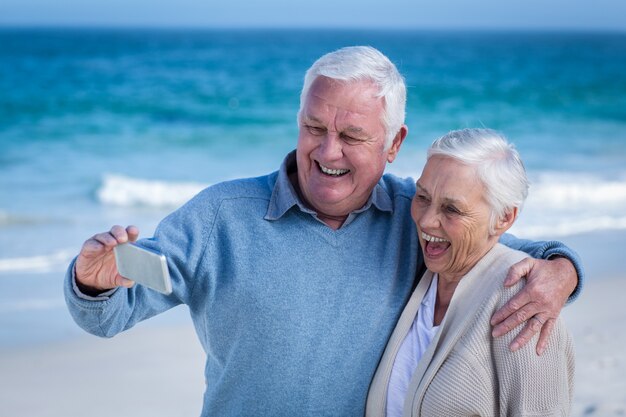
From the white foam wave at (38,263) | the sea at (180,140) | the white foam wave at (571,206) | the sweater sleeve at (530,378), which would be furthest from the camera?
the white foam wave at (571,206)

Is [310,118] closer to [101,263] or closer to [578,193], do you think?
[101,263]

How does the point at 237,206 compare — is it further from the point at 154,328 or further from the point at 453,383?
the point at 154,328

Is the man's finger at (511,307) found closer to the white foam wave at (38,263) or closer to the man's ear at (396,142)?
the man's ear at (396,142)

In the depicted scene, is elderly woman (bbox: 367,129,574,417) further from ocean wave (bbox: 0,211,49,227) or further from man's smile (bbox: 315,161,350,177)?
ocean wave (bbox: 0,211,49,227)

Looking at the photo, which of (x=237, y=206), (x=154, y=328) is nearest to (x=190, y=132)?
(x=154, y=328)

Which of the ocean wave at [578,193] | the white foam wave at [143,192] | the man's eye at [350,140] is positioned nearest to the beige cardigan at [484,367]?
the man's eye at [350,140]

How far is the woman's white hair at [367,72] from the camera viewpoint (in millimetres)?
2676

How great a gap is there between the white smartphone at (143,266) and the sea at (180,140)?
3.33 metres

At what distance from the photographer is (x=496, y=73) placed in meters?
30.5

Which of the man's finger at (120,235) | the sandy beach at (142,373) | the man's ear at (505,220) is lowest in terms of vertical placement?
the sandy beach at (142,373)

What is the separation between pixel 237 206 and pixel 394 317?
617mm

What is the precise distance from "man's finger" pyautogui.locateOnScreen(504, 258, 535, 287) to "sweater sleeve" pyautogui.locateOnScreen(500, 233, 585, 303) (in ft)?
0.58

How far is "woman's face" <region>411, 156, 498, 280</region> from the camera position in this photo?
2.53 meters

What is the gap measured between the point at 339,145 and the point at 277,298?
1.70 feet
